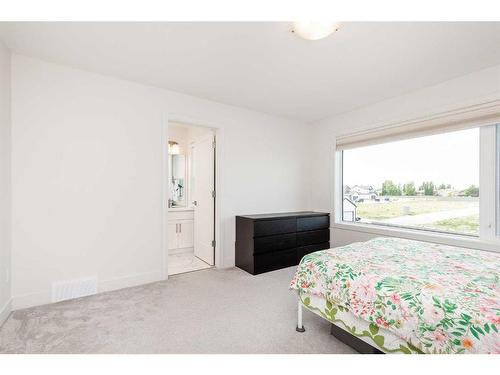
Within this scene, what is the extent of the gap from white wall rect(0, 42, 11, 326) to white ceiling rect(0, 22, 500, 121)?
0.28 m

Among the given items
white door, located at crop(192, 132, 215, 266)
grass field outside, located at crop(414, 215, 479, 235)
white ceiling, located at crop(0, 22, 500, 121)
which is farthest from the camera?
white door, located at crop(192, 132, 215, 266)

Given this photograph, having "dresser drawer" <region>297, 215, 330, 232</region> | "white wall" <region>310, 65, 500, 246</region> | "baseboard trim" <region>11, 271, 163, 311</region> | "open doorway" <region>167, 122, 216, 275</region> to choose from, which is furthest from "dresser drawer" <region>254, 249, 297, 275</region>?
"baseboard trim" <region>11, 271, 163, 311</region>

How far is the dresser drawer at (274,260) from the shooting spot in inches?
128

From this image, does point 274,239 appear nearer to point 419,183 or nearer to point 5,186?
point 419,183

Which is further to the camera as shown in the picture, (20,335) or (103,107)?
(103,107)

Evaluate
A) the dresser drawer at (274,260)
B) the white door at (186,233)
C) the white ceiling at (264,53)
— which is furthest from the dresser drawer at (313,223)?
the white door at (186,233)

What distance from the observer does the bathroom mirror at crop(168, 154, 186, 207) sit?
191 inches

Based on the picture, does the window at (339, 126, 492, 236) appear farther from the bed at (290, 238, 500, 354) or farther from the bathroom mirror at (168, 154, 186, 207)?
the bathroom mirror at (168, 154, 186, 207)

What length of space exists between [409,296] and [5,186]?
10.4ft

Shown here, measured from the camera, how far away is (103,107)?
8.71 ft

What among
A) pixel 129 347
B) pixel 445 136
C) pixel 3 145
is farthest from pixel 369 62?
pixel 3 145
